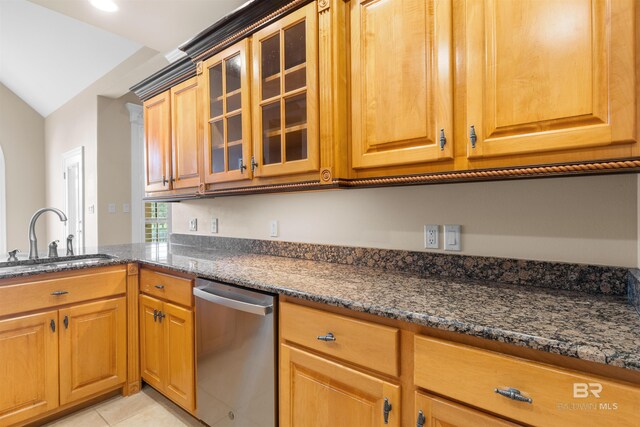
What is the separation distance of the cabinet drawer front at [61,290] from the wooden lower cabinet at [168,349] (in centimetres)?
20

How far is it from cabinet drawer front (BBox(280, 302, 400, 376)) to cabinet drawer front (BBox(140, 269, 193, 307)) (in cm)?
70

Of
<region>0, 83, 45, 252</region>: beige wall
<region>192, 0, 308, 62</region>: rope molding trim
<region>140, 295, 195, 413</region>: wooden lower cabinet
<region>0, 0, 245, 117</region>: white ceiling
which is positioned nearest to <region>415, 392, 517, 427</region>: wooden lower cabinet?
<region>140, 295, 195, 413</region>: wooden lower cabinet

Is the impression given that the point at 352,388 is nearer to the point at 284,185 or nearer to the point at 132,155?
the point at 284,185

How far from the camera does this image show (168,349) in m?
1.88

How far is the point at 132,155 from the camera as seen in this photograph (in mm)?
4535

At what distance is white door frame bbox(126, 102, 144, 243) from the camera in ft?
14.9

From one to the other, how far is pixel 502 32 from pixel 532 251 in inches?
31.3

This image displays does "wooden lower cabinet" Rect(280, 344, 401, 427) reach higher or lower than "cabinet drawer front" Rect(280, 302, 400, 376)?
lower

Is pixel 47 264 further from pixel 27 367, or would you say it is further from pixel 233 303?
pixel 233 303

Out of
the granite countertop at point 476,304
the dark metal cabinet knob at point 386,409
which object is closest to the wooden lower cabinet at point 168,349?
the granite countertop at point 476,304

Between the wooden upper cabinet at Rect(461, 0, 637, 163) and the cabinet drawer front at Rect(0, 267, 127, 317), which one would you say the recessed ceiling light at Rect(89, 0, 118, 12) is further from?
the wooden upper cabinet at Rect(461, 0, 637, 163)

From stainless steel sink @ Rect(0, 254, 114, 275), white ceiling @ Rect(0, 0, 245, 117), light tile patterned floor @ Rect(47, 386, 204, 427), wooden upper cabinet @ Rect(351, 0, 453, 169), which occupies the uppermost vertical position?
white ceiling @ Rect(0, 0, 245, 117)

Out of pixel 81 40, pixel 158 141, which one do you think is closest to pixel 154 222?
pixel 81 40

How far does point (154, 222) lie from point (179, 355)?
140 inches
